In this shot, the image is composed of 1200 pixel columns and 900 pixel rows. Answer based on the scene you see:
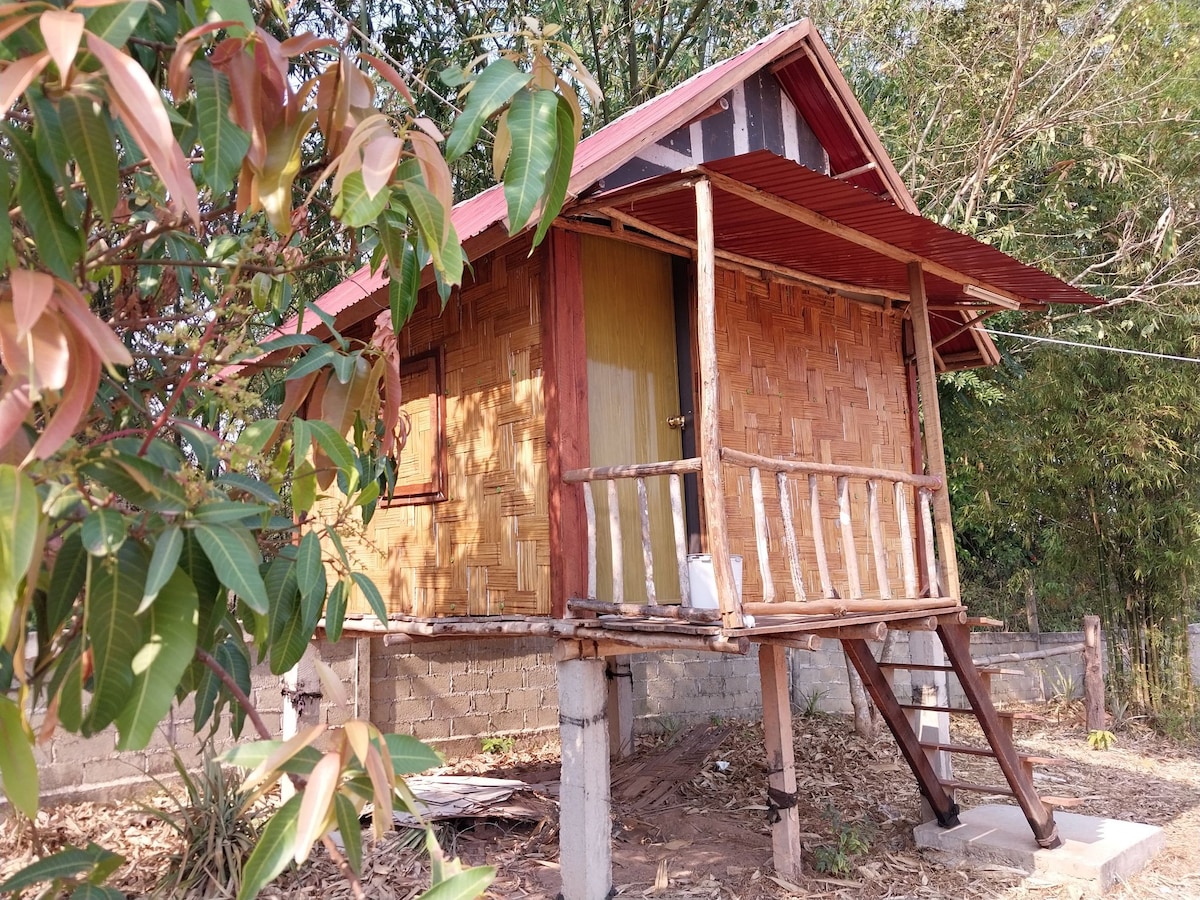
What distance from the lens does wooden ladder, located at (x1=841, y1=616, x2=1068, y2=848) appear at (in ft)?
20.9

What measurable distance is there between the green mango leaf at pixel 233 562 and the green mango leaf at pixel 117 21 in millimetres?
718

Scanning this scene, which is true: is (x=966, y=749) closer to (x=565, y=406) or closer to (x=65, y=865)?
(x=565, y=406)

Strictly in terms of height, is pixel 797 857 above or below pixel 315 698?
below

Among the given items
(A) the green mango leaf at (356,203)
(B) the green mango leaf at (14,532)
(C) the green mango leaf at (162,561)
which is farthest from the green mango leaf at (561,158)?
(B) the green mango leaf at (14,532)

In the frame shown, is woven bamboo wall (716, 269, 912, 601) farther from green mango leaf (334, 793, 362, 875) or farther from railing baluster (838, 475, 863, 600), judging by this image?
green mango leaf (334, 793, 362, 875)

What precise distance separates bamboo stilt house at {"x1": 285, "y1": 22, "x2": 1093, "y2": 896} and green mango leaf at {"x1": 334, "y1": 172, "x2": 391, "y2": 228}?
9.60 ft

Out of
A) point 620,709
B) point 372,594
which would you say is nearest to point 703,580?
point 372,594

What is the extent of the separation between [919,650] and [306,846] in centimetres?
772

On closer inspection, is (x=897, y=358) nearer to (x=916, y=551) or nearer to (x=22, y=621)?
(x=916, y=551)

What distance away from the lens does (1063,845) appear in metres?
6.40

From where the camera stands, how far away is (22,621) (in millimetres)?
1388

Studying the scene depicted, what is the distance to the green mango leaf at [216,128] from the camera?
1.78 meters

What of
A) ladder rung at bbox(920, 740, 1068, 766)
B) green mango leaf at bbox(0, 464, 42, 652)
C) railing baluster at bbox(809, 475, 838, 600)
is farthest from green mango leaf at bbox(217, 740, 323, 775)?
ladder rung at bbox(920, 740, 1068, 766)

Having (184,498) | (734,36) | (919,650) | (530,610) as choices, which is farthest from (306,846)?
(734,36)
